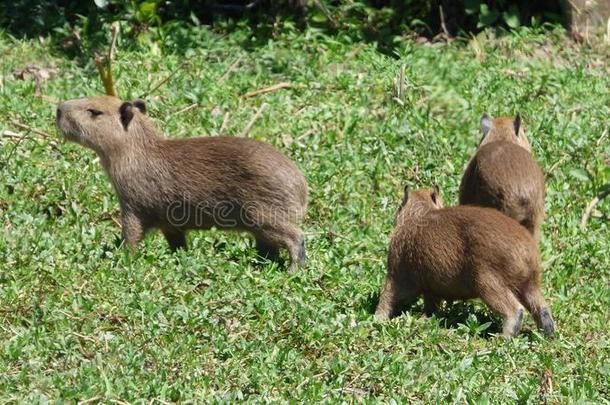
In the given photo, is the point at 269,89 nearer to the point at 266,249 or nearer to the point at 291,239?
the point at 266,249

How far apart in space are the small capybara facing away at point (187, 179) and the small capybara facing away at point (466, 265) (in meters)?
0.81

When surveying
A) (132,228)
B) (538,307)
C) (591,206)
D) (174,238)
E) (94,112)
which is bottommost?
(591,206)

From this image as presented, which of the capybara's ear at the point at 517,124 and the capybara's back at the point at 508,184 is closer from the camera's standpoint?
the capybara's back at the point at 508,184

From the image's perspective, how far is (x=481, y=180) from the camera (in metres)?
7.97

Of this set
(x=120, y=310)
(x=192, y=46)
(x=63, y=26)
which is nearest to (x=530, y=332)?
(x=120, y=310)

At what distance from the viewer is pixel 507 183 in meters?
7.86

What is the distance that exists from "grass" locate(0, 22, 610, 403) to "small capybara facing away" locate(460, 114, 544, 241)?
0.43 m

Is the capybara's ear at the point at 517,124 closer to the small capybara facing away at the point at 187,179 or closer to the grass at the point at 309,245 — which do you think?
the grass at the point at 309,245

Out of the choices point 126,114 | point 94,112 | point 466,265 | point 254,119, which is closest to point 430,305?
point 466,265

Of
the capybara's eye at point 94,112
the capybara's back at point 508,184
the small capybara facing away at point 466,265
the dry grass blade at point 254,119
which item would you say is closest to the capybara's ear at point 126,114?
the capybara's eye at point 94,112

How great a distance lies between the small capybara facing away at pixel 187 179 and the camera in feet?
25.0

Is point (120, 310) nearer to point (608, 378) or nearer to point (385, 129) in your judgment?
point (608, 378)

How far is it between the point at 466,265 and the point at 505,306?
0.98 ft

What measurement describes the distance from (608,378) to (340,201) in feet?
9.94
